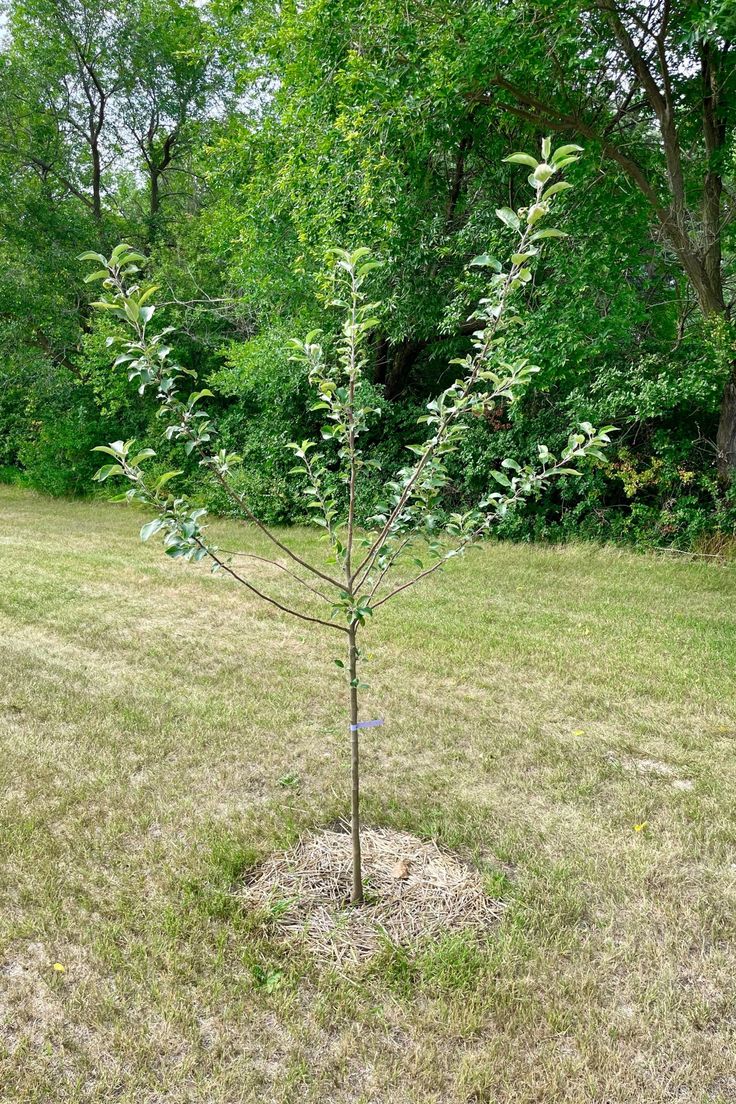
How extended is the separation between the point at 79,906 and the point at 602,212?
25.2 feet

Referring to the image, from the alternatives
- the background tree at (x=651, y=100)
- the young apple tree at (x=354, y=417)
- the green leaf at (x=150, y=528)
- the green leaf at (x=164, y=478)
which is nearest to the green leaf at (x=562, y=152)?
the young apple tree at (x=354, y=417)

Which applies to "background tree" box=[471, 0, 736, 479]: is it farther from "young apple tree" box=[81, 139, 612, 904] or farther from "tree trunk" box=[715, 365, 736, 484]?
"young apple tree" box=[81, 139, 612, 904]

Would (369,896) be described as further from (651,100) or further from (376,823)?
(651,100)

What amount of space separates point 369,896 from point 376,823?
0.45 m

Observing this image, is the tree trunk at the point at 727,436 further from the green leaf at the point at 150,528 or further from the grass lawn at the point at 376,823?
the green leaf at the point at 150,528

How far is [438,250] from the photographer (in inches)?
314

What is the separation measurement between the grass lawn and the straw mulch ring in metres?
0.08

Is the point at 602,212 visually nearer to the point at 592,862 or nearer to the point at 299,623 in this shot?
the point at 299,623

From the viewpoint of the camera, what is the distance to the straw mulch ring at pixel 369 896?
2.13 m

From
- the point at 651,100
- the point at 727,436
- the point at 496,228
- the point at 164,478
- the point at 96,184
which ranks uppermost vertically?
the point at 96,184

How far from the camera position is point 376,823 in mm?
2717

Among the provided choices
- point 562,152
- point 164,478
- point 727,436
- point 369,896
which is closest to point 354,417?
point 164,478

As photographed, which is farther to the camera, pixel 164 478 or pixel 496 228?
pixel 496 228

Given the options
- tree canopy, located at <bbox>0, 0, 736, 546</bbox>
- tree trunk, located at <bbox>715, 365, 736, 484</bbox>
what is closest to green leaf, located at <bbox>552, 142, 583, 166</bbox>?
tree canopy, located at <bbox>0, 0, 736, 546</bbox>
